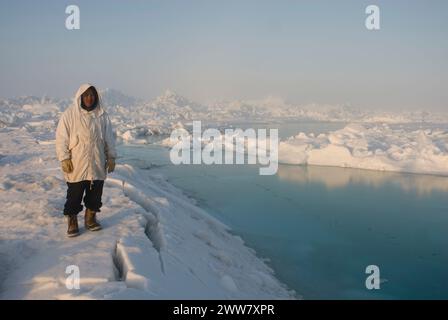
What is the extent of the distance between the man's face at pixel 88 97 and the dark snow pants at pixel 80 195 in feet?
2.29

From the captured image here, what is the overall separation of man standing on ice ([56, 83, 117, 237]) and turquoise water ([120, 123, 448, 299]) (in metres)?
3.36

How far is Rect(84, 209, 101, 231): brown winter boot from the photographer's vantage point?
11.1ft

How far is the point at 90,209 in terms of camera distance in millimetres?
3336

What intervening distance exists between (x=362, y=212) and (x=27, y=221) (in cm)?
854

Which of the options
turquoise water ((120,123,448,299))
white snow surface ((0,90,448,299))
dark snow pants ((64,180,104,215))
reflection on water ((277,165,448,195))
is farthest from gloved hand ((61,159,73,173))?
reflection on water ((277,165,448,195))

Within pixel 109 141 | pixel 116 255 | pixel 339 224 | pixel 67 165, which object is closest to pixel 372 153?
pixel 339 224

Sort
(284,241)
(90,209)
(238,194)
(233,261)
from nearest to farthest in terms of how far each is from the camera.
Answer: (90,209) → (233,261) → (284,241) → (238,194)

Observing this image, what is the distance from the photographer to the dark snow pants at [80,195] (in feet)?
10.3

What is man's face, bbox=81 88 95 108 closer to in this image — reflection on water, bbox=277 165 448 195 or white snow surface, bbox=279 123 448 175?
reflection on water, bbox=277 165 448 195

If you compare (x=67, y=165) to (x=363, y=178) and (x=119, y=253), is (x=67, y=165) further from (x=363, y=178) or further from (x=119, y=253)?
(x=363, y=178)
